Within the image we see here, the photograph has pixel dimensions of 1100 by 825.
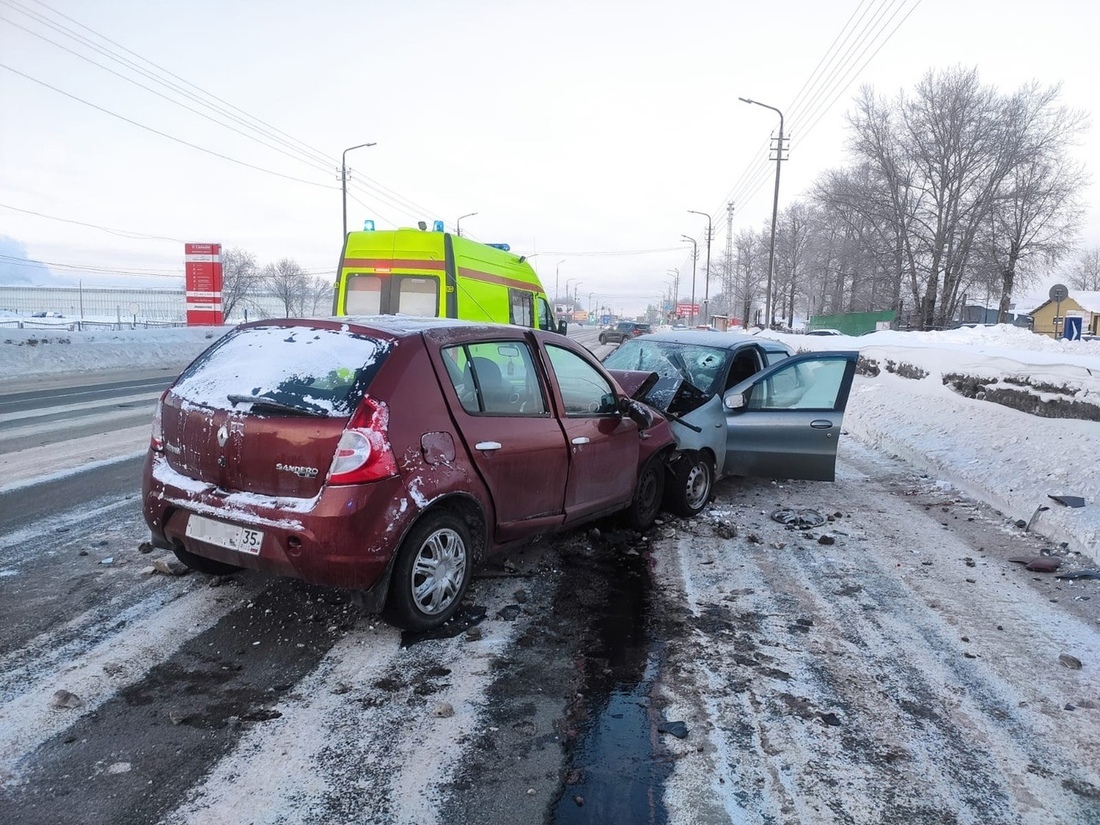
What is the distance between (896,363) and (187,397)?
41.8ft

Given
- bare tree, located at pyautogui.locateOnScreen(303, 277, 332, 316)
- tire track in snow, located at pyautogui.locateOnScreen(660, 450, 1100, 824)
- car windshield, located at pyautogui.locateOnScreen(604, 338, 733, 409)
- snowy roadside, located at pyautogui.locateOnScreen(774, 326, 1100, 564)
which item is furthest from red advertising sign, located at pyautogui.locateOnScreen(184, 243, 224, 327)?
bare tree, located at pyautogui.locateOnScreen(303, 277, 332, 316)

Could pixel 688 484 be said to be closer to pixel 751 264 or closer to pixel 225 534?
pixel 225 534

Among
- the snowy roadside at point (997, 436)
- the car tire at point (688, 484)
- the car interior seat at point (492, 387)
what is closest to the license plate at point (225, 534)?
the car interior seat at point (492, 387)

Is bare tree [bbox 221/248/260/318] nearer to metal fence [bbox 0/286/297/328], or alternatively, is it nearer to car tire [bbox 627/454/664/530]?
metal fence [bbox 0/286/297/328]

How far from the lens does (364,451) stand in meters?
3.37

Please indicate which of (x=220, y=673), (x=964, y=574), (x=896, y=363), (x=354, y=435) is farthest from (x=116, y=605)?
(x=896, y=363)

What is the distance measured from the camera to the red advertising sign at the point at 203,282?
3048 cm

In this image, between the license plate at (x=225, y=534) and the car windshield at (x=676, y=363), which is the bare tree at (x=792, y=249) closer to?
the car windshield at (x=676, y=363)

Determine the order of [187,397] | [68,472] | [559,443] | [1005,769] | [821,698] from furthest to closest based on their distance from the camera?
[68,472] < [559,443] < [187,397] < [821,698] < [1005,769]

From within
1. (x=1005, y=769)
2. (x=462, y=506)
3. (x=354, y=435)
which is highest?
(x=354, y=435)

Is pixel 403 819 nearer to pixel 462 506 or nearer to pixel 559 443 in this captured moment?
pixel 462 506

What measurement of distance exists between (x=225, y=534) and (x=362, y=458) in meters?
0.81

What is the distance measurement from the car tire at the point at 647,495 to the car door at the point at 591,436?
228mm

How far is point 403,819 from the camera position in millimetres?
2410
